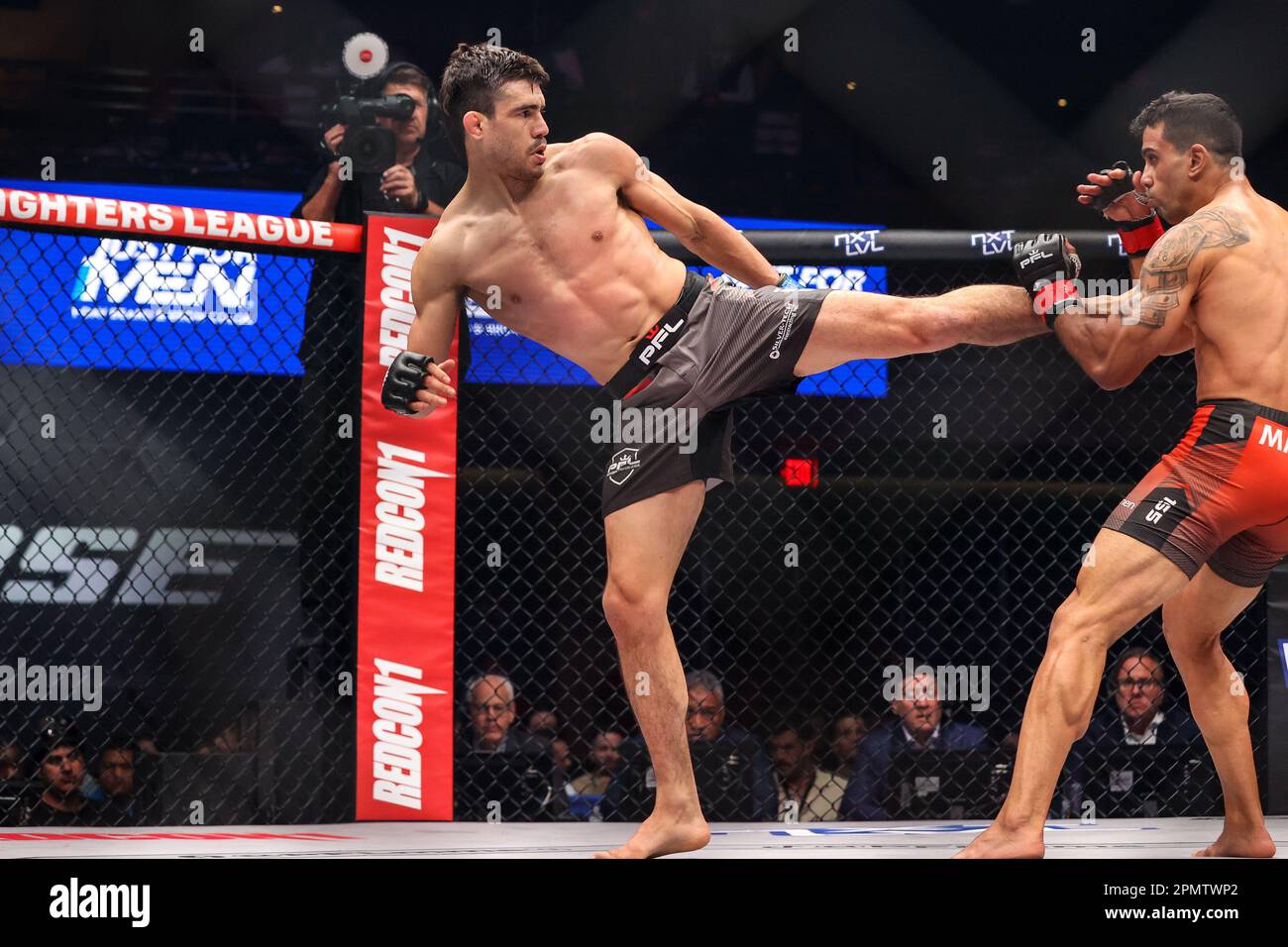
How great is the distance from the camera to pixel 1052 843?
248cm

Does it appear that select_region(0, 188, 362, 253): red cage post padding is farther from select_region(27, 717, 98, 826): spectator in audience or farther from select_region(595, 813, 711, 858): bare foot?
select_region(595, 813, 711, 858): bare foot

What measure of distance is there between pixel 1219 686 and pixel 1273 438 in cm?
52

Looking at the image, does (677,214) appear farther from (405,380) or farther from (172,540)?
(172,540)

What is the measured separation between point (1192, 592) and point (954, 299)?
0.73 metres

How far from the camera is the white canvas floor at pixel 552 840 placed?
2.29 metres

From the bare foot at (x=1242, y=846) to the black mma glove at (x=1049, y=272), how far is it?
101 cm

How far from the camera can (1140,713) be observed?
369 centimetres

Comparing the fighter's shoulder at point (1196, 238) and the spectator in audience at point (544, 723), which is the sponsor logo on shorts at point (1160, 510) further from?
the spectator in audience at point (544, 723)

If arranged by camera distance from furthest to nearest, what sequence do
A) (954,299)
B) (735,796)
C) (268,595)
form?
(268,595) < (735,796) < (954,299)

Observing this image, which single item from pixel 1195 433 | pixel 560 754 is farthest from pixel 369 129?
pixel 1195 433

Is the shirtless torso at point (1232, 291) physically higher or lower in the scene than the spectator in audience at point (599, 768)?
higher

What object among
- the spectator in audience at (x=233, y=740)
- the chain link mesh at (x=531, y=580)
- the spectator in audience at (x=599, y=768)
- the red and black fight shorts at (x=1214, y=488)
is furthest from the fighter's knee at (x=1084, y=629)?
the spectator in audience at (x=233, y=740)
